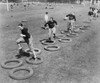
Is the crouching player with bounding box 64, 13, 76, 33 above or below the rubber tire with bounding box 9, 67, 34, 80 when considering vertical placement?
above

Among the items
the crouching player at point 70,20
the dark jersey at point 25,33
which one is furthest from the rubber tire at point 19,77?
the crouching player at point 70,20

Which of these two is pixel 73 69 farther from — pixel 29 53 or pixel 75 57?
pixel 29 53

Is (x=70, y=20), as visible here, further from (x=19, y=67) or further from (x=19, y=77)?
(x=19, y=77)

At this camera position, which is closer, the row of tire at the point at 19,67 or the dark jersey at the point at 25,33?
the row of tire at the point at 19,67

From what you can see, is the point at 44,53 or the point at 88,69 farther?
the point at 44,53

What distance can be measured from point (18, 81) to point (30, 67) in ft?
5.47

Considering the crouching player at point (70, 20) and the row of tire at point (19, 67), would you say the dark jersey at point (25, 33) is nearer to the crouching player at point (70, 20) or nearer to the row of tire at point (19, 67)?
the row of tire at point (19, 67)

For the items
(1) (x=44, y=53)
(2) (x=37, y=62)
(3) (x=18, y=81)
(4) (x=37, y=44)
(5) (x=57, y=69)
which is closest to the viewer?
(3) (x=18, y=81)

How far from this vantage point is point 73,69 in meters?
8.94

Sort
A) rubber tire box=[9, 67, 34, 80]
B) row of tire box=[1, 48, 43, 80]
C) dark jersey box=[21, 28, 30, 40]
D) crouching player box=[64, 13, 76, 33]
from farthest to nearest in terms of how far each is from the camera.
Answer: crouching player box=[64, 13, 76, 33]
dark jersey box=[21, 28, 30, 40]
row of tire box=[1, 48, 43, 80]
rubber tire box=[9, 67, 34, 80]

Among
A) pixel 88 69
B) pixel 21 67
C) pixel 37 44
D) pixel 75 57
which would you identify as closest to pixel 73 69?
pixel 88 69

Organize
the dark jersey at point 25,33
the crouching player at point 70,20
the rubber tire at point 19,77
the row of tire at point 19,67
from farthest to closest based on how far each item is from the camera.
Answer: the crouching player at point 70,20, the dark jersey at point 25,33, the row of tire at point 19,67, the rubber tire at point 19,77

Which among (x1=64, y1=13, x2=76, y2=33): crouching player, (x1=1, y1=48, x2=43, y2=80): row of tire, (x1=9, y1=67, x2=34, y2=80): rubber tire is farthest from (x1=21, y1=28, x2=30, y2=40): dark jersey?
(x1=64, y1=13, x2=76, y2=33): crouching player

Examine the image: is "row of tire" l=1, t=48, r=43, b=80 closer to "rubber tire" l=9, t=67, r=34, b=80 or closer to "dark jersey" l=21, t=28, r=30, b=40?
"rubber tire" l=9, t=67, r=34, b=80
